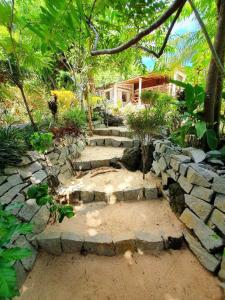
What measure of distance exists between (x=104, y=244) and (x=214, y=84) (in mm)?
2204

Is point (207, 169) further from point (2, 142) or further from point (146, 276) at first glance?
point (2, 142)

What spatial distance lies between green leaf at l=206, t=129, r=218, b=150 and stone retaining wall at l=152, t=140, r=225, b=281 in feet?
0.44

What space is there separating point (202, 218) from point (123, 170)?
6.29 feet

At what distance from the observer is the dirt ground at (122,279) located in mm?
1744

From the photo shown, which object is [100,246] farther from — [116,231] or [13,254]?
[13,254]

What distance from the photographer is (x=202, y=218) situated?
2021 millimetres

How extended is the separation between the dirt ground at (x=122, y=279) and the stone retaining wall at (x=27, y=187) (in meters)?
0.19

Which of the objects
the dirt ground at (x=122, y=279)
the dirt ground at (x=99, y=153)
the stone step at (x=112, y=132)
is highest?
the stone step at (x=112, y=132)

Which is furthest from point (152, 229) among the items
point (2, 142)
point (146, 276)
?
point (2, 142)

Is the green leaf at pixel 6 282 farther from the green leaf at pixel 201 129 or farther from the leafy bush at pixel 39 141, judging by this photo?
the green leaf at pixel 201 129

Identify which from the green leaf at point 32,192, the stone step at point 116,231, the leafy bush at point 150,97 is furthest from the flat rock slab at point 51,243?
the leafy bush at point 150,97

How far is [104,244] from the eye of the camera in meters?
2.14

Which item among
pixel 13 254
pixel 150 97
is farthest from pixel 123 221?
pixel 150 97

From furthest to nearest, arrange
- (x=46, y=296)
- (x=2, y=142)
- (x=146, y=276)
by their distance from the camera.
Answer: (x=2, y=142) → (x=146, y=276) → (x=46, y=296)
